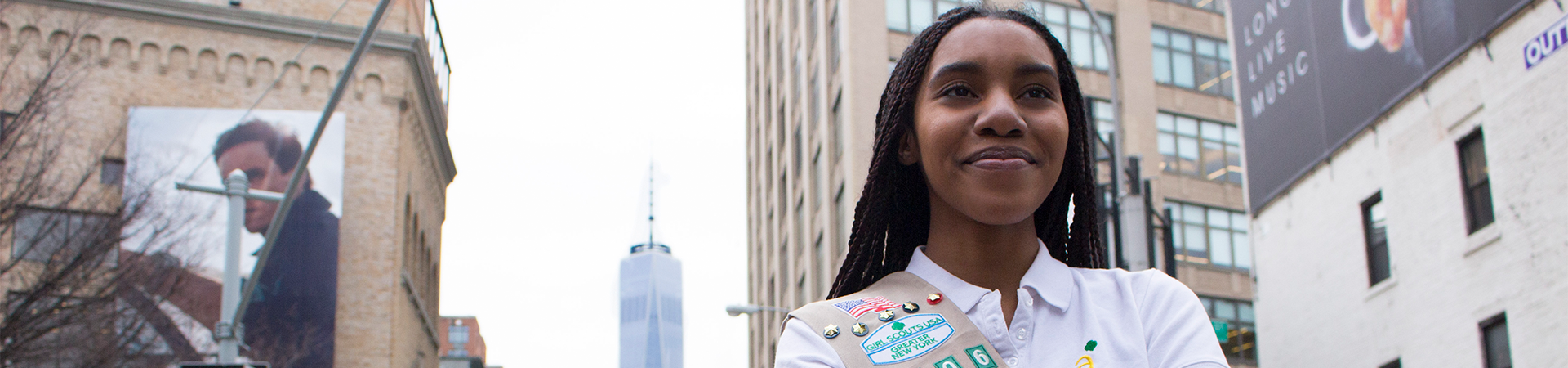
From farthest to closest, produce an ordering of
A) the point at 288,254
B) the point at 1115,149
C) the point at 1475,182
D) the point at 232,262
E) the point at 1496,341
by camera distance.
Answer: the point at 288,254, the point at 1475,182, the point at 1496,341, the point at 1115,149, the point at 232,262

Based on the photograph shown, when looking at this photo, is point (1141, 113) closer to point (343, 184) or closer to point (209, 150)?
point (343, 184)

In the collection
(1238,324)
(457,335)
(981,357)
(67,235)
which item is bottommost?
(981,357)

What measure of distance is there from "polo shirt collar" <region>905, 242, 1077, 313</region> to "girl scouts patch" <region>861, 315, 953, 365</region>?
90mm

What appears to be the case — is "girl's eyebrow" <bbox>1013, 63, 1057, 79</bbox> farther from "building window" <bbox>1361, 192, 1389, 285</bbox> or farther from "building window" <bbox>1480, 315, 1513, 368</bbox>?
"building window" <bbox>1361, 192, 1389, 285</bbox>

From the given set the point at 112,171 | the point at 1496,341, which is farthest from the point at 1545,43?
the point at 112,171

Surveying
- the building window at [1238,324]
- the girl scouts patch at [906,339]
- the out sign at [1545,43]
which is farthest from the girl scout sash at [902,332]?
the building window at [1238,324]

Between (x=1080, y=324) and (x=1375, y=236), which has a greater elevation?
(x=1375, y=236)

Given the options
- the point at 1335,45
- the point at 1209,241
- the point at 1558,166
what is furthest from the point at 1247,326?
the point at 1558,166

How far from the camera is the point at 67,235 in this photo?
1989 centimetres

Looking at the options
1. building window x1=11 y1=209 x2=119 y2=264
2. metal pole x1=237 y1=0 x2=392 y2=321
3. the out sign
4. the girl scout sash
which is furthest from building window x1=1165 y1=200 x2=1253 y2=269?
the girl scout sash

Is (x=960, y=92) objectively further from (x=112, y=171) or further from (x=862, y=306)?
(x=112, y=171)

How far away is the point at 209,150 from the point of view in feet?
116

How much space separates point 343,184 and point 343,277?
2.40 meters

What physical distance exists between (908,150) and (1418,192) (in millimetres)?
20201
